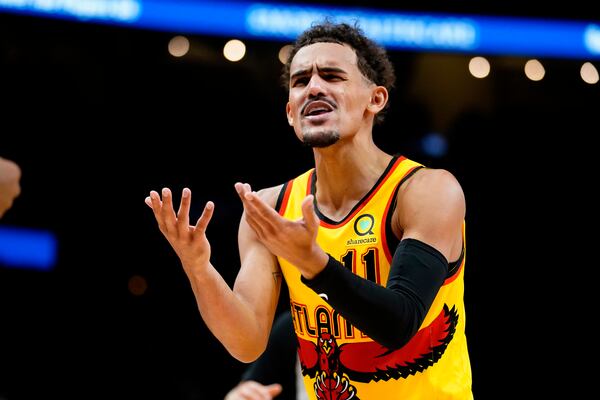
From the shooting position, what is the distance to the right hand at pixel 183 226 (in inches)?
111

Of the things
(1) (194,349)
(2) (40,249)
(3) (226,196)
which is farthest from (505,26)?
(2) (40,249)

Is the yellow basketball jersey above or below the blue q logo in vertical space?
below

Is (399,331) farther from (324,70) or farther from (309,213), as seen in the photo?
(324,70)

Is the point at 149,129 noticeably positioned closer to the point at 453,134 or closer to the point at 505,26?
the point at 453,134

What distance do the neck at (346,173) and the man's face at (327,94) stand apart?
8cm

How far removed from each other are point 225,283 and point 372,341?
0.60 metres

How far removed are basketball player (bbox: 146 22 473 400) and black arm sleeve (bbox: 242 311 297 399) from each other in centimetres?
151

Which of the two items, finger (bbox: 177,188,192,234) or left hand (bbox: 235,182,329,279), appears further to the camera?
finger (bbox: 177,188,192,234)

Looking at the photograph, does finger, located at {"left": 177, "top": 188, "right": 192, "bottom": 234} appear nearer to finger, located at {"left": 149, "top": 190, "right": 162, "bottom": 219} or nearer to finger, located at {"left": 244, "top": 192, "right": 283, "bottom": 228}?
finger, located at {"left": 149, "top": 190, "right": 162, "bottom": 219}

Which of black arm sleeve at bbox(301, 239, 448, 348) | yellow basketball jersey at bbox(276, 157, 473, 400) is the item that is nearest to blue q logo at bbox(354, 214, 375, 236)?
yellow basketball jersey at bbox(276, 157, 473, 400)

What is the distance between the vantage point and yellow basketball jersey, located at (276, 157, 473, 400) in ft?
10.3

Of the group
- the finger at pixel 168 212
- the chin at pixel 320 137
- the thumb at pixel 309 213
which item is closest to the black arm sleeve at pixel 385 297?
the thumb at pixel 309 213

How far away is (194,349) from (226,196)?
158cm

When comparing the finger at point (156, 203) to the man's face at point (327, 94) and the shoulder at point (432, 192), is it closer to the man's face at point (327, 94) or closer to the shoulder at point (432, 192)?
the man's face at point (327, 94)
